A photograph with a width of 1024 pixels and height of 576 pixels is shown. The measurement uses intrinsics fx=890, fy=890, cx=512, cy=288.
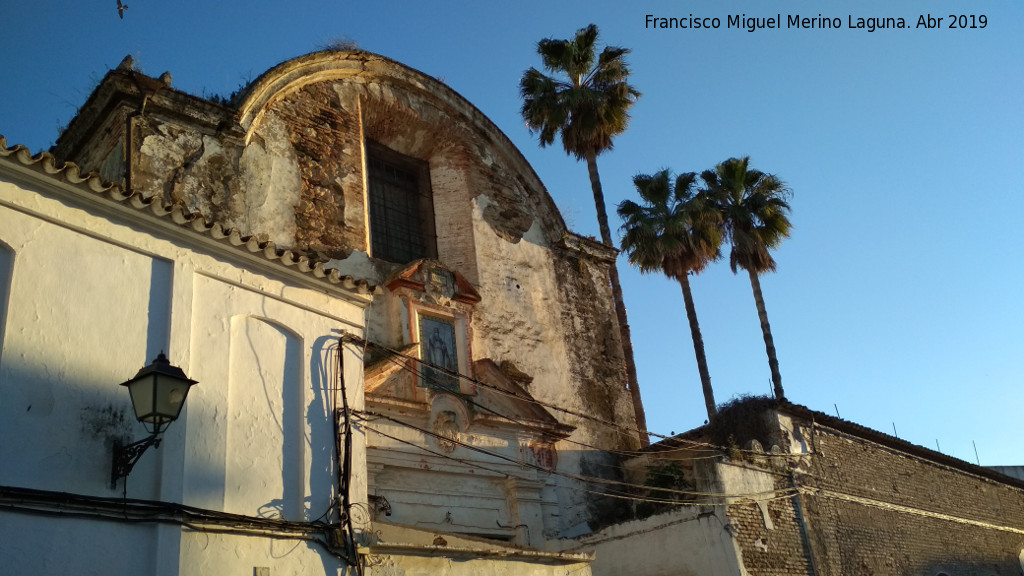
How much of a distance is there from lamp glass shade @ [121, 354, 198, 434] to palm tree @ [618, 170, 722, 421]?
16385mm

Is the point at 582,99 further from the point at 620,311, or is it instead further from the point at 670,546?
the point at 670,546

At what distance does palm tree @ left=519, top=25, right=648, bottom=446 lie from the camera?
65.1ft

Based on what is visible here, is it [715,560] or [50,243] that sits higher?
[50,243]

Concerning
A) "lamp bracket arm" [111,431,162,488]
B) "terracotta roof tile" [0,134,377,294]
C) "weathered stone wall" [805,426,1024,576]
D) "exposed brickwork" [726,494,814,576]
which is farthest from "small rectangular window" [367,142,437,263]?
"weathered stone wall" [805,426,1024,576]

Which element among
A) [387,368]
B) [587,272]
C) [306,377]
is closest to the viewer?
[306,377]

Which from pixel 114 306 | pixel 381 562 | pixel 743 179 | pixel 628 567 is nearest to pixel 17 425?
pixel 114 306

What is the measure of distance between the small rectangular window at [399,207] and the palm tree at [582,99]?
206 inches

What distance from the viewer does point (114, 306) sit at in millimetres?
7176

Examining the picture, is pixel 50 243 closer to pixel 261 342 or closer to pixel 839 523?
pixel 261 342

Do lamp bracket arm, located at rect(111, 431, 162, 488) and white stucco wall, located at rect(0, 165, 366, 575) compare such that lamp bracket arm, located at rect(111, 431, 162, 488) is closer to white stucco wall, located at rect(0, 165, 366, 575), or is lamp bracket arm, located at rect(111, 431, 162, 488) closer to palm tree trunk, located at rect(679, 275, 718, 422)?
white stucco wall, located at rect(0, 165, 366, 575)

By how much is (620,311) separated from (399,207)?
4.93 metres

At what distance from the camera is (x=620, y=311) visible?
56.2ft

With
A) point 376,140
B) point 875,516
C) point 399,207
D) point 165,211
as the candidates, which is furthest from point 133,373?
point 875,516

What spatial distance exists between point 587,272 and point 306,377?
8696 mm
